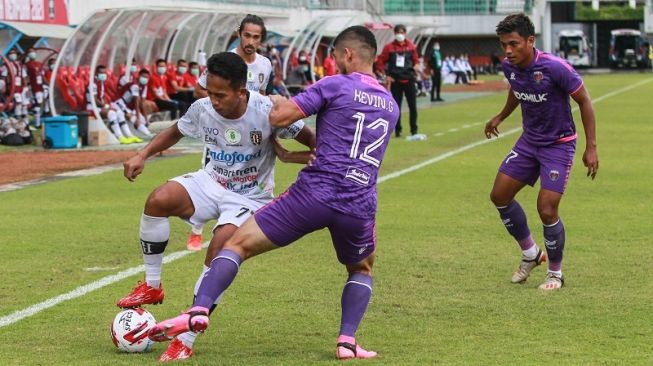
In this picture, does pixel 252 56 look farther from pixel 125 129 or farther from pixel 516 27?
pixel 125 129

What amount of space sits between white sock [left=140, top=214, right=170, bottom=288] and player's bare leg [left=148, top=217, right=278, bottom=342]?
830 mm

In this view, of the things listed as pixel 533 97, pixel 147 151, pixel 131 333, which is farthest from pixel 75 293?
pixel 533 97

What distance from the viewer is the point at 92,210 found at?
1506 cm

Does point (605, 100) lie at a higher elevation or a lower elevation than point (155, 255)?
lower

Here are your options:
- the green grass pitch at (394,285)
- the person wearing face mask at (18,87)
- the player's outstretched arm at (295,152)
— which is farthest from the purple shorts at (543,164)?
the person wearing face mask at (18,87)

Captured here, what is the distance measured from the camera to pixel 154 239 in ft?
26.1

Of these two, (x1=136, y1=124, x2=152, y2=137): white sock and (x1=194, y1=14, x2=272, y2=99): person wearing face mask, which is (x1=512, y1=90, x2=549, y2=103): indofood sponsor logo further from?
(x1=136, y1=124, x2=152, y2=137): white sock

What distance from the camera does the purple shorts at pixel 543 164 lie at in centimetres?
970

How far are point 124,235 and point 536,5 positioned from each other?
81.6 meters

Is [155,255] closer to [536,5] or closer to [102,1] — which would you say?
[102,1]

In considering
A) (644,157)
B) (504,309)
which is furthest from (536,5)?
(504,309)

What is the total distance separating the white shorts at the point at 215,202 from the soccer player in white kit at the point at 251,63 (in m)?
3.60

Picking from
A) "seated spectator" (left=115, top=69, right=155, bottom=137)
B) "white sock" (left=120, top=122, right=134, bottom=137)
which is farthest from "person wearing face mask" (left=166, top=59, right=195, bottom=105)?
"white sock" (left=120, top=122, right=134, bottom=137)

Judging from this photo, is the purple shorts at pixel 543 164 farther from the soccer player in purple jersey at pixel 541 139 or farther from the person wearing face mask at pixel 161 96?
the person wearing face mask at pixel 161 96
